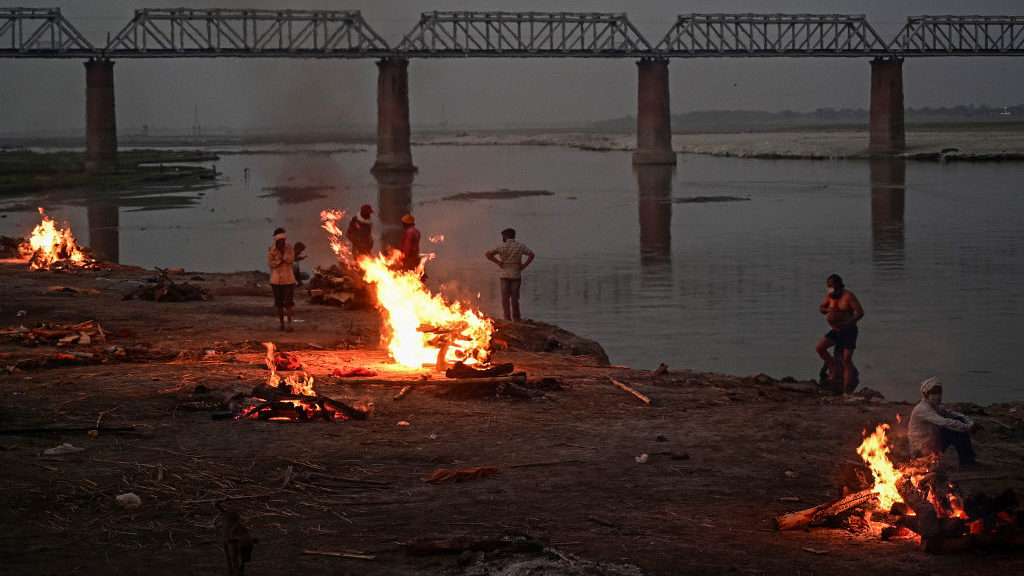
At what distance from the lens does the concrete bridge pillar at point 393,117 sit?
99750 millimetres

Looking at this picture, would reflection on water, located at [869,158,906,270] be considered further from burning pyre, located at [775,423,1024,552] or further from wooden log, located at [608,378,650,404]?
burning pyre, located at [775,423,1024,552]

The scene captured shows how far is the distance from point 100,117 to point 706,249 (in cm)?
6896

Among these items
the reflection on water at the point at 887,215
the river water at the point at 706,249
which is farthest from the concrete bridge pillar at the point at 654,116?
the reflection on water at the point at 887,215

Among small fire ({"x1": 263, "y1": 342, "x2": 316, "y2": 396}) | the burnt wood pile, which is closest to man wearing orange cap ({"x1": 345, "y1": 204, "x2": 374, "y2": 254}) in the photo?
small fire ({"x1": 263, "y1": 342, "x2": 316, "y2": 396})

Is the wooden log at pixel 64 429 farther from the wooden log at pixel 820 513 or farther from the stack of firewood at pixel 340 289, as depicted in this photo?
the stack of firewood at pixel 340 289

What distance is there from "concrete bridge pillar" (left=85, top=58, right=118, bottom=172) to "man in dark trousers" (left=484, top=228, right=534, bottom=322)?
3101 inches

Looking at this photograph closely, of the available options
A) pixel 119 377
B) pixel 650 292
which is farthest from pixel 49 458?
pixel 650 292

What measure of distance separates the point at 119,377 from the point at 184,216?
4399cm

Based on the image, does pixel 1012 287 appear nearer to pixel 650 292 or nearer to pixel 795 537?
pixel 650 292

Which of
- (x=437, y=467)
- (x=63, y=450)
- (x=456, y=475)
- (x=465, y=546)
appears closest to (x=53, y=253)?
(x=63, y=450)

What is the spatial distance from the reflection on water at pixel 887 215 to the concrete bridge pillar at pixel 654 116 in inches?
713

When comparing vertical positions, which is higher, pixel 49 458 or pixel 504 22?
pixel 504 22

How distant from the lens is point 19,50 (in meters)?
99.6

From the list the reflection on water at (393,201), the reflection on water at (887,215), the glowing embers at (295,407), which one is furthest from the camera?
the reflection on water at (393,201)
